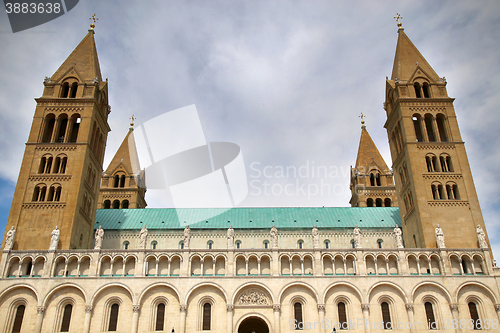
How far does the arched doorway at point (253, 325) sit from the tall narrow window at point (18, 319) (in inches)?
730

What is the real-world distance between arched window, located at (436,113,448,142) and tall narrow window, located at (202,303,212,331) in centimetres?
3083

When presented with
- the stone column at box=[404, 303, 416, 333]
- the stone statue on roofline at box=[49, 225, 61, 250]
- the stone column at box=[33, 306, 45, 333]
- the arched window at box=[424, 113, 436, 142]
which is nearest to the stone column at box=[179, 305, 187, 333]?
the stone column at box=[33, 306, 45, 333]

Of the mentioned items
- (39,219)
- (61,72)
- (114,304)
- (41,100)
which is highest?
(61,72)

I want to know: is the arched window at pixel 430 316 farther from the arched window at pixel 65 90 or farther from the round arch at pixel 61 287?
the arched window at pixel 65 90

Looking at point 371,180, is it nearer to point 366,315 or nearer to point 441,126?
point 441,126

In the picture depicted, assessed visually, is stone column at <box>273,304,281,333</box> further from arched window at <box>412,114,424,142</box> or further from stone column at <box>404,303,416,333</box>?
arched window at <box>412,114,424,142</box>

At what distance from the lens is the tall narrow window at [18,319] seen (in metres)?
35.4

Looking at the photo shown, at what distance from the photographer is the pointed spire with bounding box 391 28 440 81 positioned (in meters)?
49.3

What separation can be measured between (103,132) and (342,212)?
103ft

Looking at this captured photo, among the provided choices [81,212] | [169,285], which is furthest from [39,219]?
[169,285]

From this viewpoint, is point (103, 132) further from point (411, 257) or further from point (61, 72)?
point (411, 257)

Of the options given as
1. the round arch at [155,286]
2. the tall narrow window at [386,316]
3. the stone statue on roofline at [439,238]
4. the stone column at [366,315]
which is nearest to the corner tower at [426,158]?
the stone statue on roofline at [439,238]

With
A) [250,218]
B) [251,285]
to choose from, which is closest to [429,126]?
[250,218]

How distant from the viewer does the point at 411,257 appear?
3884 centimetres
